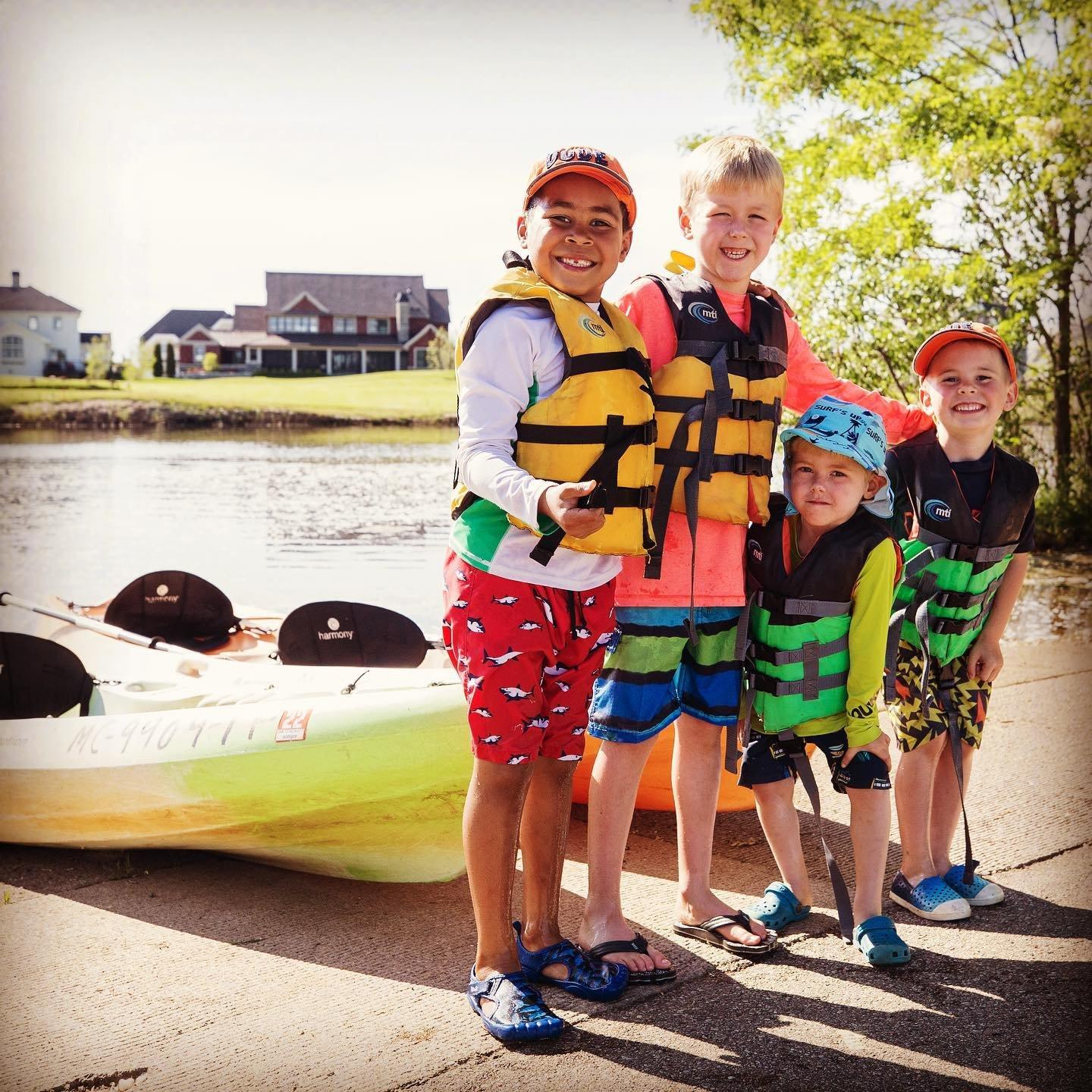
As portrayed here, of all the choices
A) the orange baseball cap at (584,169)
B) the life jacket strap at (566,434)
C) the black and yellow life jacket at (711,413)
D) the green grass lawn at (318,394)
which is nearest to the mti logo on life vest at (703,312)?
the black and yellow life jacket at (711,413)

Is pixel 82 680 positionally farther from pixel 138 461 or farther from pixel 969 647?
pixel 138 461

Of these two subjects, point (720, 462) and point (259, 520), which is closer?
point (720, 462)

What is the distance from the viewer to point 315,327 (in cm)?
4916

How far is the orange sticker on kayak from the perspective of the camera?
3045 millimetres

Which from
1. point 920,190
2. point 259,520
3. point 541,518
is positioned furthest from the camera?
point 259,520

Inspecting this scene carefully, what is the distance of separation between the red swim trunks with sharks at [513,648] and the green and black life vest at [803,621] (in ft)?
1.61

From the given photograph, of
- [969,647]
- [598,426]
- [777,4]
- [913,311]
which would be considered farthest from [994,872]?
[777,4]

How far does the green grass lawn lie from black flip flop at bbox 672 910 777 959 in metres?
31.7

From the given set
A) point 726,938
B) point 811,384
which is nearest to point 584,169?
point 811,384

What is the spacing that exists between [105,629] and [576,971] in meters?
2.78

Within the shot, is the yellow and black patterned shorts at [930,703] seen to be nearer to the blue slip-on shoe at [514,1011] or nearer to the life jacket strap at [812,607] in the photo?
the life jacket strap at [812,607]

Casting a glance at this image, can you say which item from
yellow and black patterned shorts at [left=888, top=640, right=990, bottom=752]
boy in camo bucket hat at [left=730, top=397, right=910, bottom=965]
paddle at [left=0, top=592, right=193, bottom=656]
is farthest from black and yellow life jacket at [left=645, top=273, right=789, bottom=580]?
paddle at [left=0, top=592, right=193, bottom=656]

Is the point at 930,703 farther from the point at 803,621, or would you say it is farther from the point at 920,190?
the point at 920,190

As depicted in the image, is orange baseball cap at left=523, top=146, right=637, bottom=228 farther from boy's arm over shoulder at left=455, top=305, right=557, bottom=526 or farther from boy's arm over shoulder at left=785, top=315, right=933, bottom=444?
boy's arm over shoulder at left=785, top=315, right=933, bottom=444
